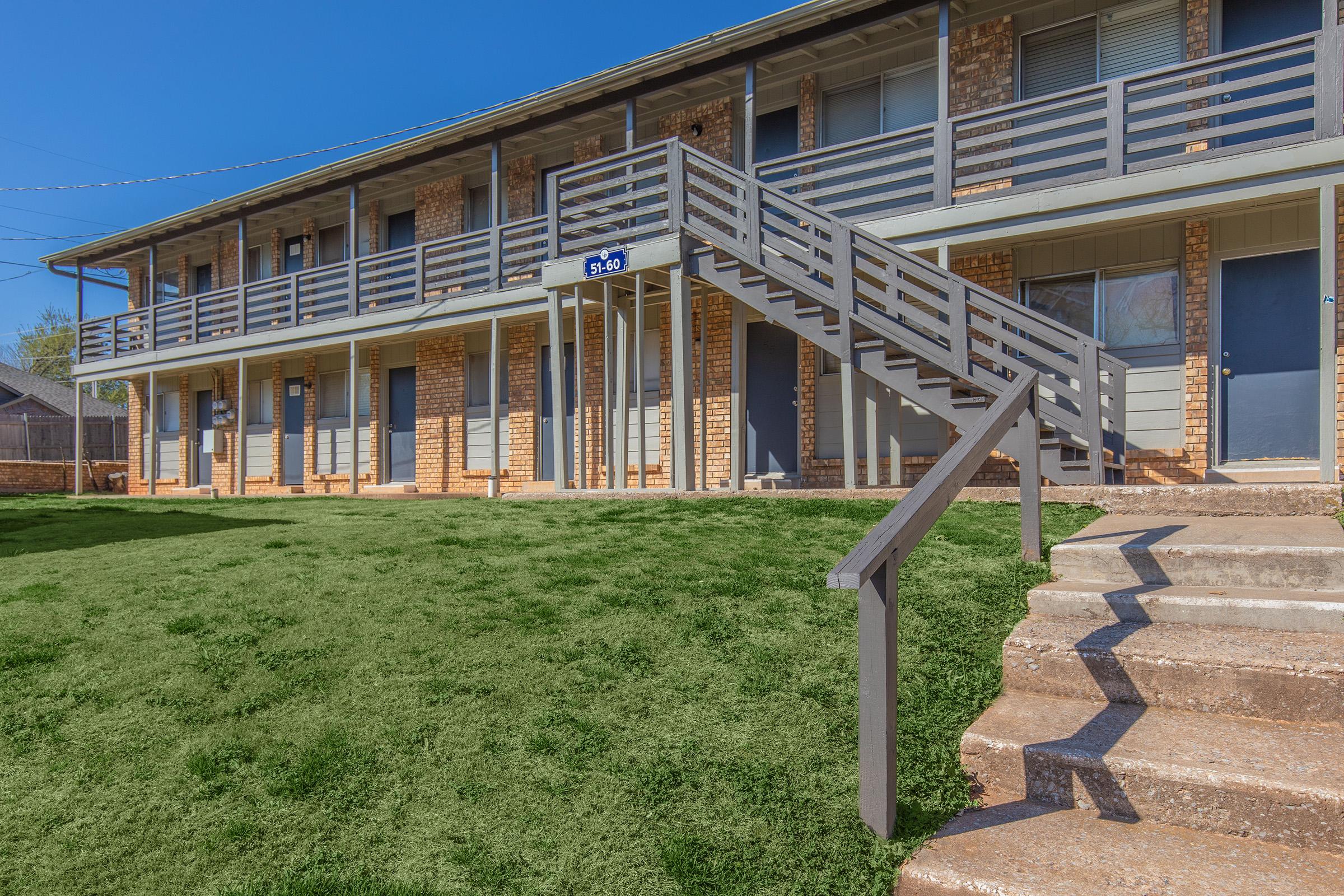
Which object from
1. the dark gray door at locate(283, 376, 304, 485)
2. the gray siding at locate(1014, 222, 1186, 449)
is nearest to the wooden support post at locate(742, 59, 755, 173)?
the gray siding at locate(1014, 222, 1186, 449)

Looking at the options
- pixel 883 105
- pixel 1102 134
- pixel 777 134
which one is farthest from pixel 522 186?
pixel 1102 134

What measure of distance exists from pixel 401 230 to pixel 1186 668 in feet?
54.2

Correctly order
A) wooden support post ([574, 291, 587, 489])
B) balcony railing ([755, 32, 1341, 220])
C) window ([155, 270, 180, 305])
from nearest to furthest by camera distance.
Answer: balcony railing ([755, 32, 1341, 220]) → wooden support post ([574, 291, 587, 489]) → window ([155, 270, 180, 305])

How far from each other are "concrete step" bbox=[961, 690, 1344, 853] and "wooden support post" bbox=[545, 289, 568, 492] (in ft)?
26.4

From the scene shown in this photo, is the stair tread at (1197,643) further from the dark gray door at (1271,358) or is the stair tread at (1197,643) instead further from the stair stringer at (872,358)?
the dark gray door at (1271,358)

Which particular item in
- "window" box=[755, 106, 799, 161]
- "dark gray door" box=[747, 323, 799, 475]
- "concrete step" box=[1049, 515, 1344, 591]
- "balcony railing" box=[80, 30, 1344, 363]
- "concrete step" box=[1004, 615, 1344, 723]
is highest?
"window" box=[755, 106, 799, 161]

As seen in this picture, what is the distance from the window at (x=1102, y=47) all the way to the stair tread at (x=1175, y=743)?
8529 millimetres

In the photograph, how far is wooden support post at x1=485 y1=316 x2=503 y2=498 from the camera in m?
13.3

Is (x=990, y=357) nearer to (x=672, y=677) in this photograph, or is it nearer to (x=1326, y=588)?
(x=1326, y=588)

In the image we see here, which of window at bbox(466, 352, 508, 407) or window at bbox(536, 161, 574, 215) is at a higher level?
window at bbox(536, 161, 574, 215)

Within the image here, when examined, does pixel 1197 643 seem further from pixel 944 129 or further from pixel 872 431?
pixel 944 129

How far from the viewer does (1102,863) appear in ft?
8.00

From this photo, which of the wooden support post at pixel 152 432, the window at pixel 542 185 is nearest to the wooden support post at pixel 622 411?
the window at pixel 542 185

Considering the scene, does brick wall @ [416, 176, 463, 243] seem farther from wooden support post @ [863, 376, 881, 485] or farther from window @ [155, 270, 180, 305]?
wooden support post @ [863, 376, 881, 485]
